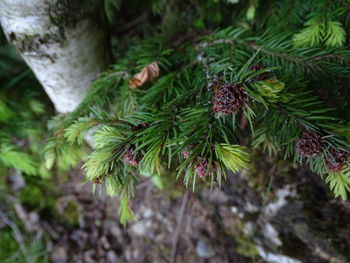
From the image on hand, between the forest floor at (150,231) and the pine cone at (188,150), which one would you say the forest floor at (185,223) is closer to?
the forest floor at (150,231)

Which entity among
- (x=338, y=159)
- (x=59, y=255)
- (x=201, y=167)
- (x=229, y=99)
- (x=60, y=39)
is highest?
(x=60, y=39)

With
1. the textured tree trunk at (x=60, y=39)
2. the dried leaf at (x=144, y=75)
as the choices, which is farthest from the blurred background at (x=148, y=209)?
the dried leaf at (x=144, y=75)

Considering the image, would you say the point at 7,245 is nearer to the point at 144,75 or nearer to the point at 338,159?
the point at 144,75

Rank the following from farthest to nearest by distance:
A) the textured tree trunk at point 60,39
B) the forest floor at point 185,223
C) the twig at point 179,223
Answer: the twig at point 179,223
the forest floor at point 185,223
the textured tree trunk at point 60,39

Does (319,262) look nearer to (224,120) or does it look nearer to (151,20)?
(224,120)

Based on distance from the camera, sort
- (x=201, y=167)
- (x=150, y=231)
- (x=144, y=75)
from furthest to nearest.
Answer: (x=150, y=231)
(x=144, y=75)
(x=201, y=167)

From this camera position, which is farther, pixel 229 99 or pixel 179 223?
pixel 179 223

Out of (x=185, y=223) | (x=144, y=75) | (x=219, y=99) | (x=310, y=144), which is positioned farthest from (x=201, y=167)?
(x=185, y=223)
